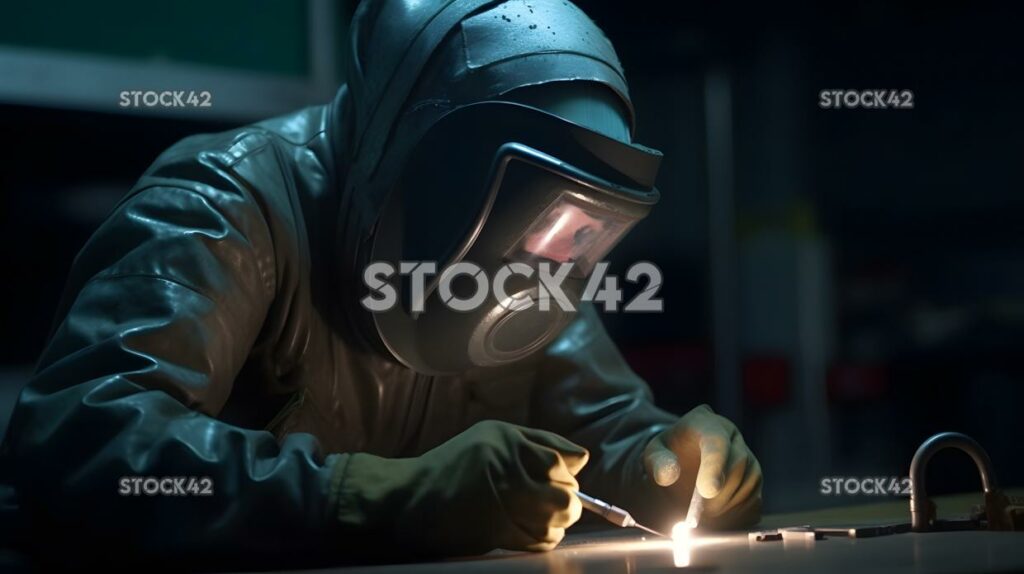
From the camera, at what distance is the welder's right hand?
122 cm

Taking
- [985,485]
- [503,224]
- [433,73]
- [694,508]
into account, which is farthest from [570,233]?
[985,485]

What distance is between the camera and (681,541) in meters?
1.52

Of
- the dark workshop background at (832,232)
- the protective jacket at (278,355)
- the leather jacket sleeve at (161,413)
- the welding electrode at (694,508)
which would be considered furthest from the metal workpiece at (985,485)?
the dark workshop background at (832,232)

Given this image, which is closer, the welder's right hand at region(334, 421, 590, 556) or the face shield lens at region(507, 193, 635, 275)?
the welder's right hand at region(334, 421, 590, 556)

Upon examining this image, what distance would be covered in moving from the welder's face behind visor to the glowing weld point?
34cm

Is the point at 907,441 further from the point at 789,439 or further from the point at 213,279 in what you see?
the point at 213,279

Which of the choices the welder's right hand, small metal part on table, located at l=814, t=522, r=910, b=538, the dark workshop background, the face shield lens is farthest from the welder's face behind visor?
the dark workshop background

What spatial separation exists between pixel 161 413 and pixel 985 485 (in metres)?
1.04

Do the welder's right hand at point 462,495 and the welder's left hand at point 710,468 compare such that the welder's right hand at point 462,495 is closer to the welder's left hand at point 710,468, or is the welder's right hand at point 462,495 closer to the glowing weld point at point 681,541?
the glowing weld point at point 681,541

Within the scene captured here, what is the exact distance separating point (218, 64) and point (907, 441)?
1.78m

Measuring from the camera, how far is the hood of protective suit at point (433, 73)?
1572 millimetres

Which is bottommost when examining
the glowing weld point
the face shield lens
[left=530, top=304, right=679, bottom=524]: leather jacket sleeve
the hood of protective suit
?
the glowing weld point

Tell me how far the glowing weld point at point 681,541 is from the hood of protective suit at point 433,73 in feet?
1.66

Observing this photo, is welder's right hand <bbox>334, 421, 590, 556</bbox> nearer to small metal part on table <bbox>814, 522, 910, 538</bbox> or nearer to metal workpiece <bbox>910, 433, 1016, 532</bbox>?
small metal part on table <bbox>814, 522, 910, 538</bbox>
